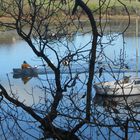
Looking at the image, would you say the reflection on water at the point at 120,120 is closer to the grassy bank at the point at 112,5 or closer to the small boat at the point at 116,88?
the small boat at the point at 116,88

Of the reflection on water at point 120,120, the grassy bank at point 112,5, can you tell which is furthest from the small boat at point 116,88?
the grassy bank at point 112,5

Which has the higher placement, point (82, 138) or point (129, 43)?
point (82, 138)

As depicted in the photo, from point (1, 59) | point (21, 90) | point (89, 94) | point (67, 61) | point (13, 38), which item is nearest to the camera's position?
point (89, 94)

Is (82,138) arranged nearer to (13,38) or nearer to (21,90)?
(21,90)

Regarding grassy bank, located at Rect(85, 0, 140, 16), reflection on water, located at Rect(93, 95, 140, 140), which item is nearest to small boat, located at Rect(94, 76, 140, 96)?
reflection on water, located at Rect(93, 95, 140, 140)

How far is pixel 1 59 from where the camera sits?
16688 millimetres

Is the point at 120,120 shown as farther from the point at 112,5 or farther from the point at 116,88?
the point at 112,5

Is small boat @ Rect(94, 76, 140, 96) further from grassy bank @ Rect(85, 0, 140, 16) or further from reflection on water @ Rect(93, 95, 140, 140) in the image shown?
grassy bank @ Rect(85, 0, 140, 16)

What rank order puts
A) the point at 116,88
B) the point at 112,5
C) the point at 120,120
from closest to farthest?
the point at 120,120 < the point at 116,88 < the point at 112,5

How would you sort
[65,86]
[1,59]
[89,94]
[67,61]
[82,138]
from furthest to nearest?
1. [1,59]
2. [67,61]
3. [65,86]
4. [82,138]
5. [89,94]

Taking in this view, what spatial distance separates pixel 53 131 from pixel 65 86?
0.86 feet

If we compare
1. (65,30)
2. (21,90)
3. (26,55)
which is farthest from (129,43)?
(65,30)

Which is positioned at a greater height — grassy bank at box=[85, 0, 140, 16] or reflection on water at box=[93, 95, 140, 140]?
grassy bank at box=[85, 0, 140, 16]

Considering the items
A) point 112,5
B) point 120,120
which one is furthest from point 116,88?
point 112,5
